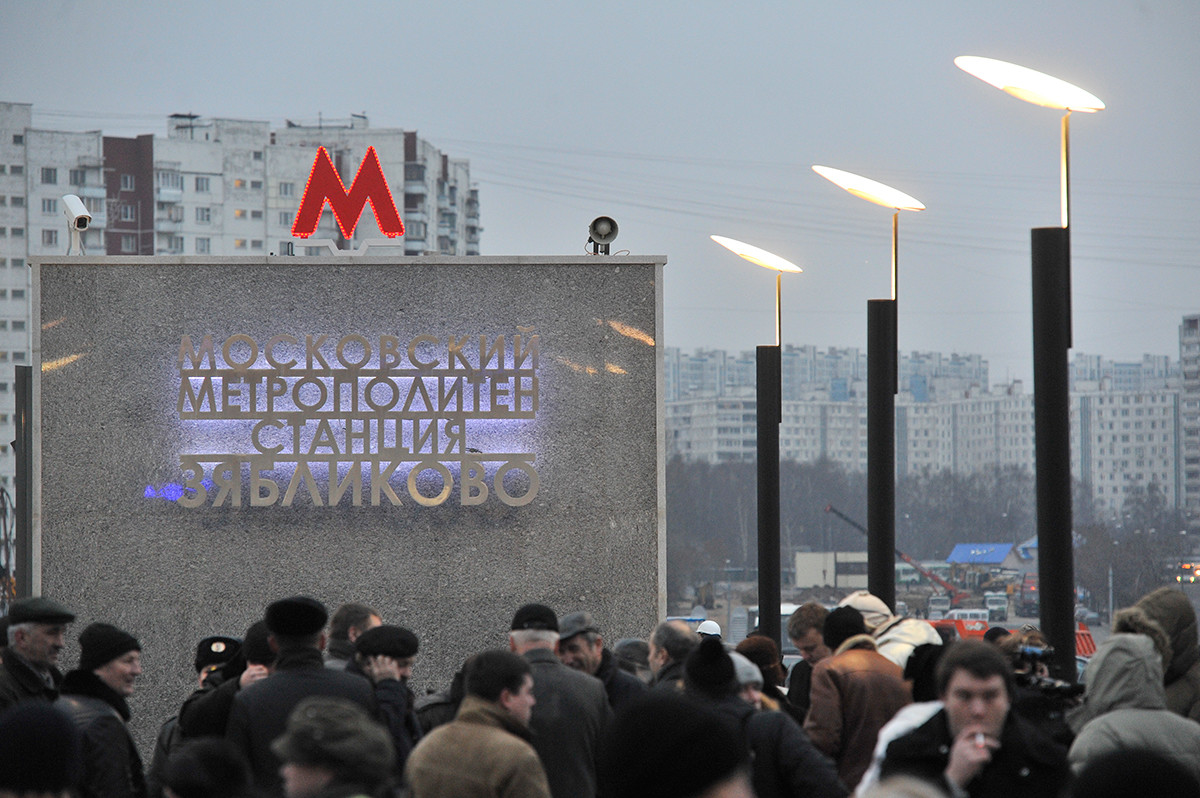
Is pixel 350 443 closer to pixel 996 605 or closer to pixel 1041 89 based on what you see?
pixel 1041 89

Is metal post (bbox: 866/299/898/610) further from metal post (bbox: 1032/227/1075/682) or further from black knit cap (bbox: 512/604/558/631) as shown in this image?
black knit cap (bbox: 512/604/558/631)

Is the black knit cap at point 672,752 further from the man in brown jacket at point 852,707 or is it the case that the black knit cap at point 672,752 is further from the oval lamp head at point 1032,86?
the oval lamp head at point 1032,86

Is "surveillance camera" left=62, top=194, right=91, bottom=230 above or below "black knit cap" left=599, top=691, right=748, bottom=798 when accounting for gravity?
above

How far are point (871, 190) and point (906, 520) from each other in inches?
2965

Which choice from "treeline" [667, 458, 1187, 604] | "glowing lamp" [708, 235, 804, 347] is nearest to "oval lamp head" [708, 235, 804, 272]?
"glowing lamp" [708, 235, 804, 347]

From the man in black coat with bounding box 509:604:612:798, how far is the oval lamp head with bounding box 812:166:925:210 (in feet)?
18.7

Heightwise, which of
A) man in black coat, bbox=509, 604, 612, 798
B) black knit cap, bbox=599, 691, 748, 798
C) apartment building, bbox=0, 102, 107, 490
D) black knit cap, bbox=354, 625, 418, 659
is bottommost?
man in black coat, bbox=509, 604, 612, 798

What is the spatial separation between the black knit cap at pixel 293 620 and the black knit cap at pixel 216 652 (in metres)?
2.10

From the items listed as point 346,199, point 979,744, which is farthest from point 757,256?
point 979,744

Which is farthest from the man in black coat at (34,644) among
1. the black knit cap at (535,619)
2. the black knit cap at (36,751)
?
the black knit cap at (36,751)

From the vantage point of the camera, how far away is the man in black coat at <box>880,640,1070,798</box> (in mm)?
3979

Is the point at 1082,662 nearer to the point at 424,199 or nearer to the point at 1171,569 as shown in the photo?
the point at 1171,569

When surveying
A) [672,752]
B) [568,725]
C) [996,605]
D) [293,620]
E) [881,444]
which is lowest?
[996,605]

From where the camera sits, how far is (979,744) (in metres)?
3.94
